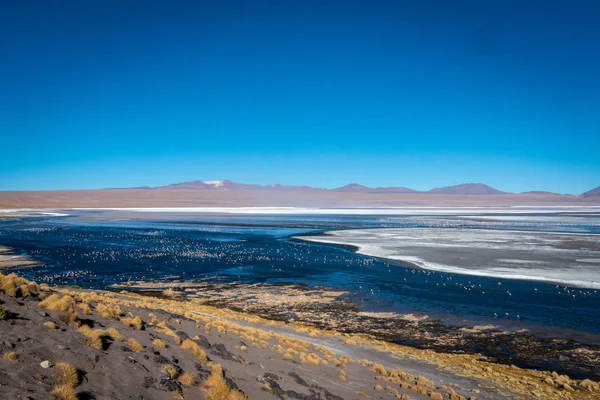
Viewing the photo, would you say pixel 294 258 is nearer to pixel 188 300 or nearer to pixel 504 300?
pixel 188 300

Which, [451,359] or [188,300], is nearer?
[451,359]

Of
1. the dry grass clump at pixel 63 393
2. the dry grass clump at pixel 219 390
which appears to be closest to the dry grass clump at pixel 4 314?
the dry grass clump at pixel 63 393

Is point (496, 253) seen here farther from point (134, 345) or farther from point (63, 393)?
point (63, 393)

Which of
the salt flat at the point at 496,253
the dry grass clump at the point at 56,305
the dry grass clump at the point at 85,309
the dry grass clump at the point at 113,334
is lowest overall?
the salt flat at the point at 496,253

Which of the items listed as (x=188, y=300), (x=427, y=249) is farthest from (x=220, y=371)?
(x=427, y=249)

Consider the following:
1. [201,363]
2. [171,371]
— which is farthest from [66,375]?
[201,363]

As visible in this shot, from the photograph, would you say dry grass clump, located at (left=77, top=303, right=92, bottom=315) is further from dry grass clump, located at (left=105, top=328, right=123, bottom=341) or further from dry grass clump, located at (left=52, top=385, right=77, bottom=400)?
dry grass clump, located at (left=52, top=385, right=77, bottom=400)

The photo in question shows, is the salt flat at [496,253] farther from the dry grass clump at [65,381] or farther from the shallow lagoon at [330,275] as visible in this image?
the dry grass clump at [65,381]
